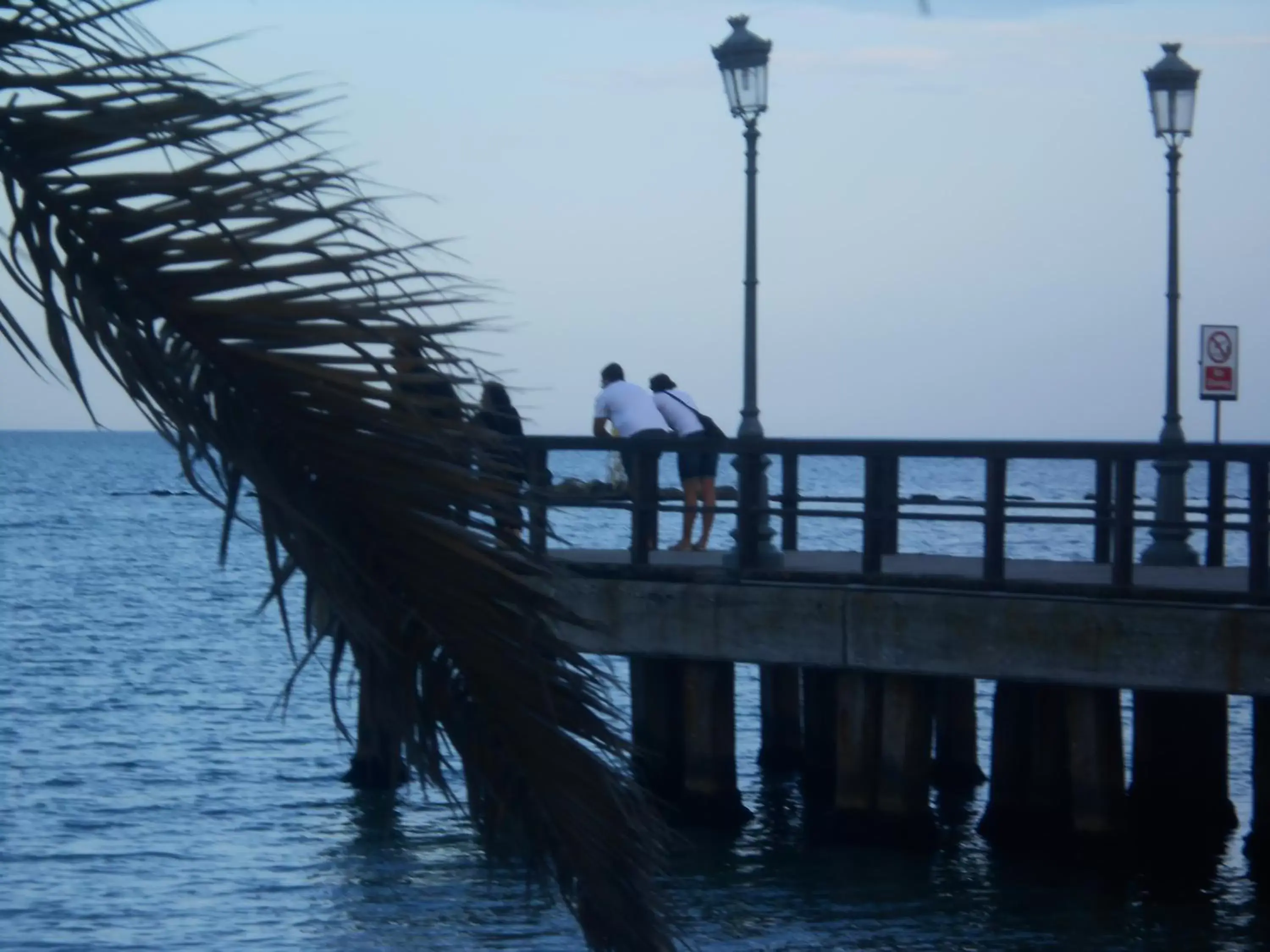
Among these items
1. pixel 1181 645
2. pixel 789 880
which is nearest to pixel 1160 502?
pixel 1181 645

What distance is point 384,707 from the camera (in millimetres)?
2391

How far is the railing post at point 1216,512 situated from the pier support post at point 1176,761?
130 cm

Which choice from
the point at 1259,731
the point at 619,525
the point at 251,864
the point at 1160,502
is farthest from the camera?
the point at 619,525

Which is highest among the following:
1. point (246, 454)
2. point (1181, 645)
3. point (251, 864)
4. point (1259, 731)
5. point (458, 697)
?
point (246, 454)

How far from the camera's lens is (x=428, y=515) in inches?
90.9

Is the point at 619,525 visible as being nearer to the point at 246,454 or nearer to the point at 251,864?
the point at 251,864

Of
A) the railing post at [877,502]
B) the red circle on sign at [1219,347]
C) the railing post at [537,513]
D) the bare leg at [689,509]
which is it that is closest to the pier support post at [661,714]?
the bare leg at [689,509]

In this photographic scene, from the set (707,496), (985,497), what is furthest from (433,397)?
(707,496)

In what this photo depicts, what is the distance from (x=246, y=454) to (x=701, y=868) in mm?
10989

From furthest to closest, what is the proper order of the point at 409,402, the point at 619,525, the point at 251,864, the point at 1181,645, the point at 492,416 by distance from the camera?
the point at 619,525
the point at 251,864
the point at 1181,645
the point at 492,416
the point at 409,402

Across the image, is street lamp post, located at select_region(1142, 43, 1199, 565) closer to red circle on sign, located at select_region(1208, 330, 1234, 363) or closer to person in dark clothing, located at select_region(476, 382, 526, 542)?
red circle on sign, located at select_region(1208, 330, 1234, 363)

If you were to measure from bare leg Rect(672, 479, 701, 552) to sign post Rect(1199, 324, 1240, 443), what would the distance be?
4.27 m

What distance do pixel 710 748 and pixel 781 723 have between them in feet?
13.6

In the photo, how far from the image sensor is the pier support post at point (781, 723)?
16.9 metres
